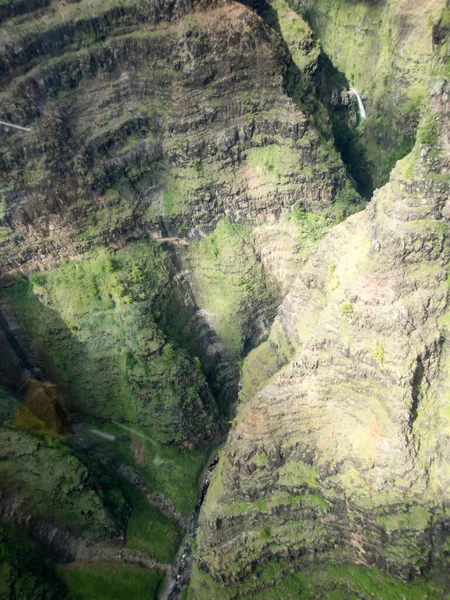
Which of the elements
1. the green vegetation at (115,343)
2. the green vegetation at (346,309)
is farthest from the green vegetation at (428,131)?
the green vegetation at (115,343)

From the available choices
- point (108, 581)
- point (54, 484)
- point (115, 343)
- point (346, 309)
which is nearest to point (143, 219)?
point (115, 343)

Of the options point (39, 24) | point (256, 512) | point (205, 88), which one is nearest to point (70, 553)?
point (256, 512)

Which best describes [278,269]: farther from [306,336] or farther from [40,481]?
[40,481]

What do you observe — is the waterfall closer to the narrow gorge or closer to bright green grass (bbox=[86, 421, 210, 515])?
the narrow gorge

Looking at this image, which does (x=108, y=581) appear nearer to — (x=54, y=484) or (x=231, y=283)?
(x=54, y=484)

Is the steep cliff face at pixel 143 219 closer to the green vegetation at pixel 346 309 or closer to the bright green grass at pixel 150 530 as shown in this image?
the bright green grass at pixel 150 530

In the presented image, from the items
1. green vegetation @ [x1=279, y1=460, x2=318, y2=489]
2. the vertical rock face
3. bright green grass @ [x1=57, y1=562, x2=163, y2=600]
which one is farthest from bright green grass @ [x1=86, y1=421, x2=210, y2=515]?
green vegetation @ [x1=279, y1=460, x2=318, y2=489]
